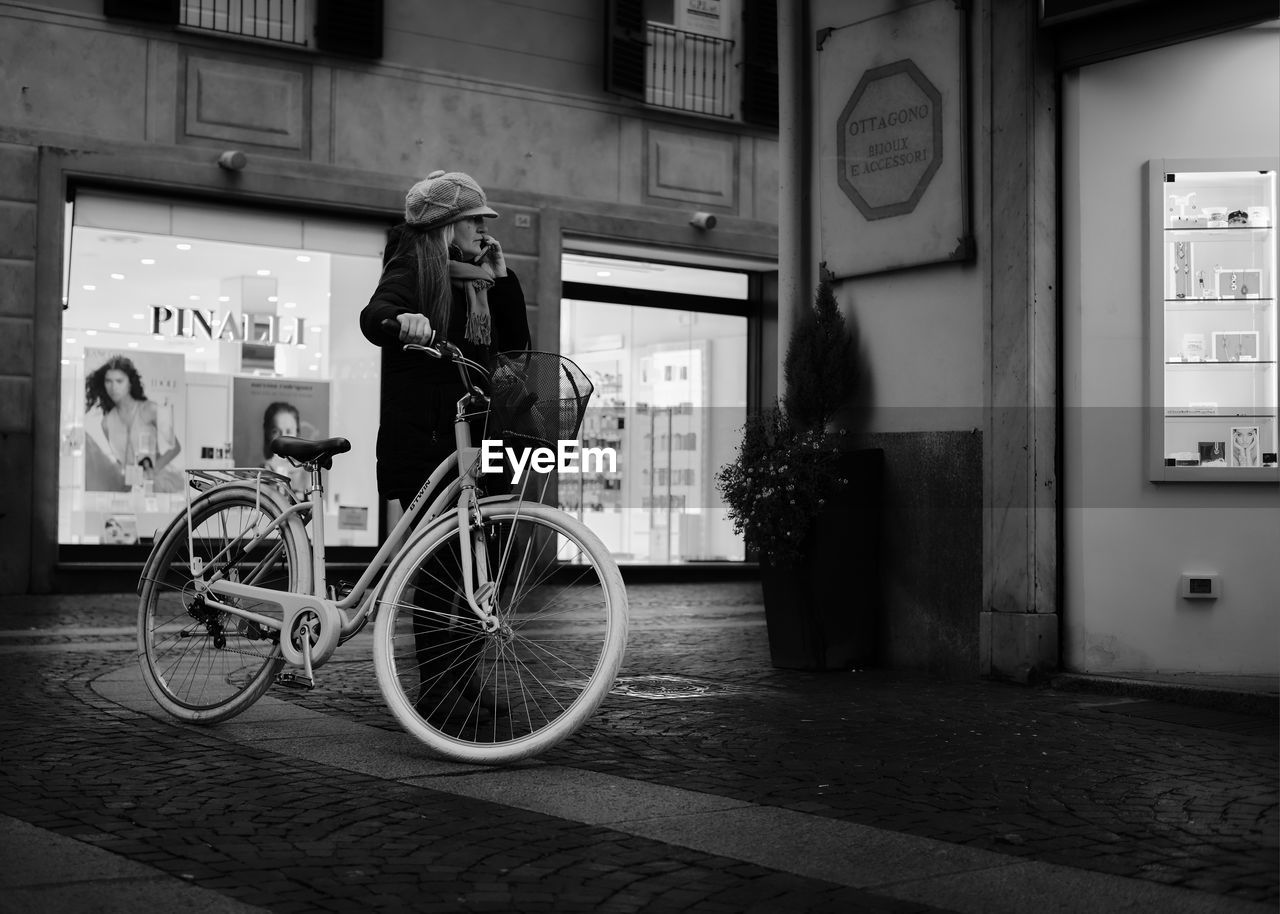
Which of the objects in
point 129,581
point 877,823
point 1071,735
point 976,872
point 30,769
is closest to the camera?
point 976,872

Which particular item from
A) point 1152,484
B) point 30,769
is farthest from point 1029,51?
point 30,769

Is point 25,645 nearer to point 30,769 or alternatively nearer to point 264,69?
point 30,769

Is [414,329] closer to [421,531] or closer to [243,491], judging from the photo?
[421,531]

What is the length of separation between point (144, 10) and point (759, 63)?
622 cm

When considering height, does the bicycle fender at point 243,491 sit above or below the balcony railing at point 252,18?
below

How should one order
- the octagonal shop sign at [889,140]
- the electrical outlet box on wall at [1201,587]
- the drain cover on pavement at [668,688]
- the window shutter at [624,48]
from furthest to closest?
the window shutter at [624,48], the octagonal shop sign at [889,140], the electrical outlet box on wall at [1201,587], the drain cover on pavement at [668,688]

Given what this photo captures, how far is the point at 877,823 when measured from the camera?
4016 mm

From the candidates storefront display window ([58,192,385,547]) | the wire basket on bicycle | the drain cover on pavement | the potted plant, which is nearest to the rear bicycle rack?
the wire basket on bicycle

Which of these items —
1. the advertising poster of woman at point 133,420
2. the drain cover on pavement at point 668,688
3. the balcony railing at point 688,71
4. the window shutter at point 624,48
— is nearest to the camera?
the drain cover on pavement at point 668,688

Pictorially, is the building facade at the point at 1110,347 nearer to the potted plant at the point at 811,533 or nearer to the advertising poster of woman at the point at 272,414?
the potted plant at the point at 811,533

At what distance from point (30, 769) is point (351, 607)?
1.03m

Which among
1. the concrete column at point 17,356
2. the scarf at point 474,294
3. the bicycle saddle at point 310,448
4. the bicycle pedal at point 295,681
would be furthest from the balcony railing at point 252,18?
the bicycle pedal at point 295,681

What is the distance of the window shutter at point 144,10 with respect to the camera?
13312mm

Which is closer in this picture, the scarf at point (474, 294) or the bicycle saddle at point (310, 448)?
the bicycle saddle at point (310, 448)
